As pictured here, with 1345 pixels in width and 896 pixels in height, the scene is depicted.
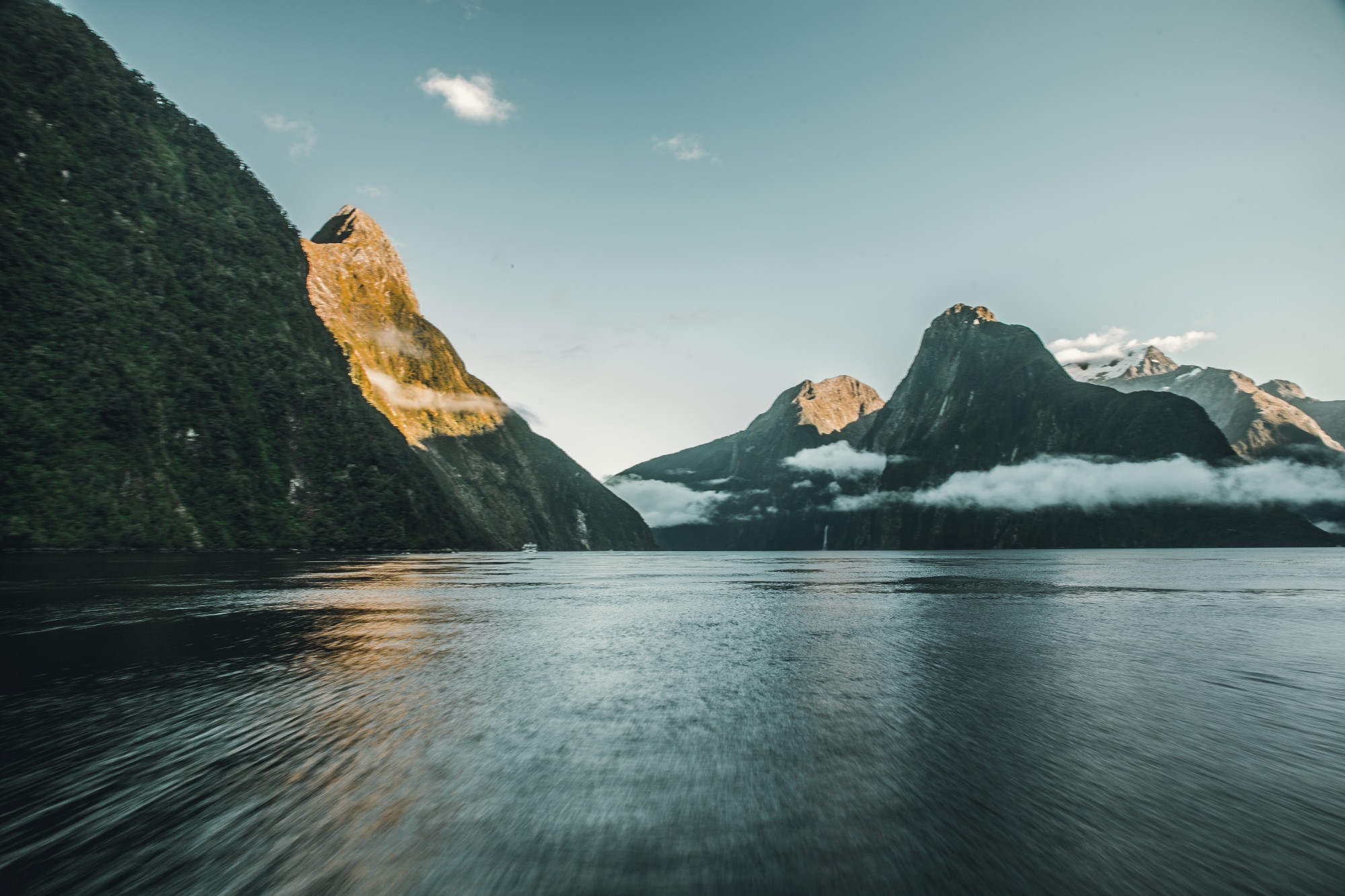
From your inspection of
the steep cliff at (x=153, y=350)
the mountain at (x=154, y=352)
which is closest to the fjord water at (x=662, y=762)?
the steep cliff at (x=153, y=350)

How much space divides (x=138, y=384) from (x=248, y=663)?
11147 cm

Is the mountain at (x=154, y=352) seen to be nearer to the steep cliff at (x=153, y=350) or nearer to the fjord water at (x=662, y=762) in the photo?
the steep cliff at (x=153, y=350)

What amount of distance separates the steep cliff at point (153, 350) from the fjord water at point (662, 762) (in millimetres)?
90686

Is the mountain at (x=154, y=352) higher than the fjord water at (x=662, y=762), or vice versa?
the mountain at (x=154, y=352)

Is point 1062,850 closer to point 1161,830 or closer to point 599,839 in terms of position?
point 1161,830

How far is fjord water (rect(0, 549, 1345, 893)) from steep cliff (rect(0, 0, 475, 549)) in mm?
90686

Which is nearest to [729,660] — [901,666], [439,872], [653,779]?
[901,666]

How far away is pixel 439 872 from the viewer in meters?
4.00

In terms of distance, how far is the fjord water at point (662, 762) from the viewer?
4156mm

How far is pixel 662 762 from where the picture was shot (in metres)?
6.68

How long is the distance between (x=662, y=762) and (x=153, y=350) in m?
128

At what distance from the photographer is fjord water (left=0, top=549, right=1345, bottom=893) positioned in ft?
13.6

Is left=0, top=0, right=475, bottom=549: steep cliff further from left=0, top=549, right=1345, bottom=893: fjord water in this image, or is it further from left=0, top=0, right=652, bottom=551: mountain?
left=0, top=549, right=1345, bottom=893: fjord water

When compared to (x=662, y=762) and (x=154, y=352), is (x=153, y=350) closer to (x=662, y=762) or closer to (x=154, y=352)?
(x=154, y=352)
